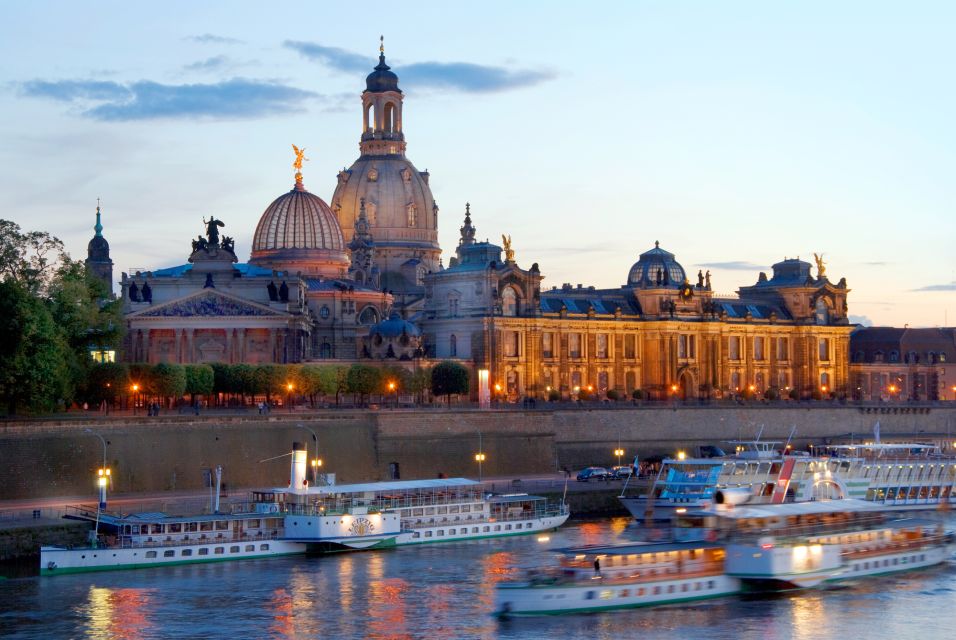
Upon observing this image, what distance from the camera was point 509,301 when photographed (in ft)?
374

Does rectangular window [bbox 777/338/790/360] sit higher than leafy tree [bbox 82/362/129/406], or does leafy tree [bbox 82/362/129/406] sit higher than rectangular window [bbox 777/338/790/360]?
rectangular window [bbox 777/338/790/360]

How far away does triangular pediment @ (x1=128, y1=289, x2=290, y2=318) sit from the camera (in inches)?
4254

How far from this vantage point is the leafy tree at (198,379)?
89.6 meters

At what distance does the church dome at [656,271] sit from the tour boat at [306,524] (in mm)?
50303

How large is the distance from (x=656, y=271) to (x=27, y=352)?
6050cm

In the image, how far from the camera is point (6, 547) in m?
60.2

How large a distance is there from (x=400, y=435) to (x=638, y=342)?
37.5m

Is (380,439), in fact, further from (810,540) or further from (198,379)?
(810,540)

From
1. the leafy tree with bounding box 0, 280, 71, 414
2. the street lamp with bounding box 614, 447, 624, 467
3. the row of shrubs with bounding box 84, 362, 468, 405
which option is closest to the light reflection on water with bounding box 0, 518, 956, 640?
the leafy tree with bounding box 0, 280, 71, 414

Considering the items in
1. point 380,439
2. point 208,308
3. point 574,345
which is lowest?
point 380,439

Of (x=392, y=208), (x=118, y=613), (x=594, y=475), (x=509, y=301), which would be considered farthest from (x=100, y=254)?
(x=118, y=613)

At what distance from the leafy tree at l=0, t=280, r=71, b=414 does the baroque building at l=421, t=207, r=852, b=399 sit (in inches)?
1682

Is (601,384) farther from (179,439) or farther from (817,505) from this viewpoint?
(817,505)

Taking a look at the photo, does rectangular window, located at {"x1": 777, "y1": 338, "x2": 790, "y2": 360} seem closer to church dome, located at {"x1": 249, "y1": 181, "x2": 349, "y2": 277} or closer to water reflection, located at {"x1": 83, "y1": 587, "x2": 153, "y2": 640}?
church dome, located at {"x1": 249, "y1": 181, "x2": 349, "y2": 277}
